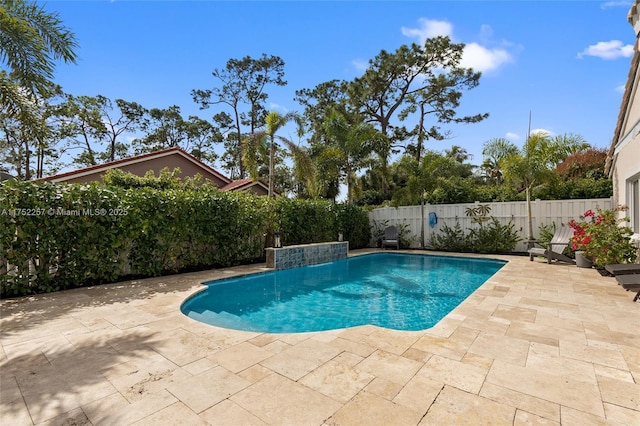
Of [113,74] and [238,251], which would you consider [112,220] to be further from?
[113,74]

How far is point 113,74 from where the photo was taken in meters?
13.5

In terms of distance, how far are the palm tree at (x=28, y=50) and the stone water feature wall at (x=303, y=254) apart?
6963 millimetres

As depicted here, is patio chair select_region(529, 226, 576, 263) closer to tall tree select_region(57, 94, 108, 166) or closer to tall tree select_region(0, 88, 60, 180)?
tall tree select_region(0, 88, 60, 180)

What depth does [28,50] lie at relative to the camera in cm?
635

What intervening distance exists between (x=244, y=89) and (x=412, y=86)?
50.0 ft

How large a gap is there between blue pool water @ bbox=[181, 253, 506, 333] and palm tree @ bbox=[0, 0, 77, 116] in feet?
18.7

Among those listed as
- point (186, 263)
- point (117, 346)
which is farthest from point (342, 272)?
point (117, 346)

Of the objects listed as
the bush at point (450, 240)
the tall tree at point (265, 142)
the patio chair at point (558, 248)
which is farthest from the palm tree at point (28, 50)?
the bush at point (450, 240)

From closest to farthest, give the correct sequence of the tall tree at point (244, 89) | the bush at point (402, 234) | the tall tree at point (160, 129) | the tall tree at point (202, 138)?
the bush at point (402, 234), the tall tree at point (244, 89), the tall tree at point (160, 129), the tall tree at point (202, 138)

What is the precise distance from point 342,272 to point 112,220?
671 centimetres

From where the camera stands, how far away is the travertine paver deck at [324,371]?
2.31 meters

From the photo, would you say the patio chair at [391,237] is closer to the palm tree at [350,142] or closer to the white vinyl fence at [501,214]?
the white vinyl fence at [501,214]

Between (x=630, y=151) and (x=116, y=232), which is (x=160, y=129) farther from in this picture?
(x=630, y=151)

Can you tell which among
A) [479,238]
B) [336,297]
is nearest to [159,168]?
[336,297]
